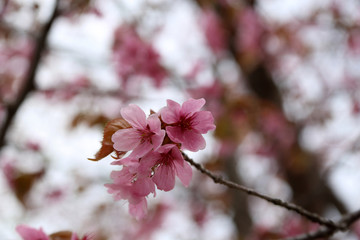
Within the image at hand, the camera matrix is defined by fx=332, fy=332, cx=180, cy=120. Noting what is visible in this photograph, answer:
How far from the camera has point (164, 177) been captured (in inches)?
42.9

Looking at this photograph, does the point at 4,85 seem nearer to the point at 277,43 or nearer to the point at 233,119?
the point at 233,119

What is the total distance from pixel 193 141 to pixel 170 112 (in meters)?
0.13

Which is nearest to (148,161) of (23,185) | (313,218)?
(313,218)

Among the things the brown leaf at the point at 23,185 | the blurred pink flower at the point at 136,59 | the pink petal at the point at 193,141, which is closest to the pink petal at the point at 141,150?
the pink petal at the point at 193,141

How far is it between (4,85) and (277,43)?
4.85 m

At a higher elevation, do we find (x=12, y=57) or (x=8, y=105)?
(x=8, y=105)

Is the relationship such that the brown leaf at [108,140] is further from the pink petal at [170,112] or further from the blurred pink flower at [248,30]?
the blurred pink flower at [248,30]

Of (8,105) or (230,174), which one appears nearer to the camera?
(8,105)

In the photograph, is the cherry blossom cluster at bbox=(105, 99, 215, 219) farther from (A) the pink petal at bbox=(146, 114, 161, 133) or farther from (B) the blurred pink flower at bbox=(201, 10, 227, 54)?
(B) the blurred pink flower at bbox=(201, 10, 227, 54)

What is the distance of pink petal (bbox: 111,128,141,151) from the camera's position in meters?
1.05

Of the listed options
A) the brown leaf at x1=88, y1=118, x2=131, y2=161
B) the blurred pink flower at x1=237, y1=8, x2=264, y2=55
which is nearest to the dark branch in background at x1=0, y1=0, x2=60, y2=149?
the brown leaf at x1=88, y1=118, x2=131, y2=161

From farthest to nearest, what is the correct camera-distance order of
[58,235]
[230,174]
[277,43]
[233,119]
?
[277,43], [230,174], [233,119], [58,235]

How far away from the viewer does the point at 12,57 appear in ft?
16.7

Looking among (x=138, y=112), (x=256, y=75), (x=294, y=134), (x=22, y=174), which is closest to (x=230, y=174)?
(x=294, y=134)
